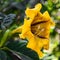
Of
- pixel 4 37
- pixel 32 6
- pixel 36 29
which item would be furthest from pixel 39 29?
pixel 32 6

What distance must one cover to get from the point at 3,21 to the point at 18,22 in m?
0.54

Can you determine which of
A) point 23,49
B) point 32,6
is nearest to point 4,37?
point 23,49

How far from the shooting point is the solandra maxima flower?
1.23 metres

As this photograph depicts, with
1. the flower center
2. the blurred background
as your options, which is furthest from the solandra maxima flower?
the blurred background

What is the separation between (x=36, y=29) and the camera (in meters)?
1.32

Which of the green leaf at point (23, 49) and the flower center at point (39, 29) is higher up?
the flower center at point (39, 29)

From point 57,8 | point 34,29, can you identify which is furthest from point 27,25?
point 57,8

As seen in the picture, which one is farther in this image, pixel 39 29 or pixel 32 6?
pixel 32 6

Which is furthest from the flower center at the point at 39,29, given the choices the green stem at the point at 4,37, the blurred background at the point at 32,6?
the blurred background at the point at 32,6

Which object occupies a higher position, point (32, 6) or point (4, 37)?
point (32, 6)

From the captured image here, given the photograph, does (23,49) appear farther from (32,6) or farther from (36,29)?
(32,6)

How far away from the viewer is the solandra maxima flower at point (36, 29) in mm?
1233

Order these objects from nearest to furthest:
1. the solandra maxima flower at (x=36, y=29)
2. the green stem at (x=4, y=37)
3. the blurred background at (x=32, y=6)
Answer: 1. the solandra maxima flower at (x=36, y=29)
2. the green stem at (x=4, y=37)
3. the blurred background at (x=32, y=6)

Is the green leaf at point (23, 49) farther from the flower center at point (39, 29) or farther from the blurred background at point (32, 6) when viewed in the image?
the blurred background at point (32, 6)
